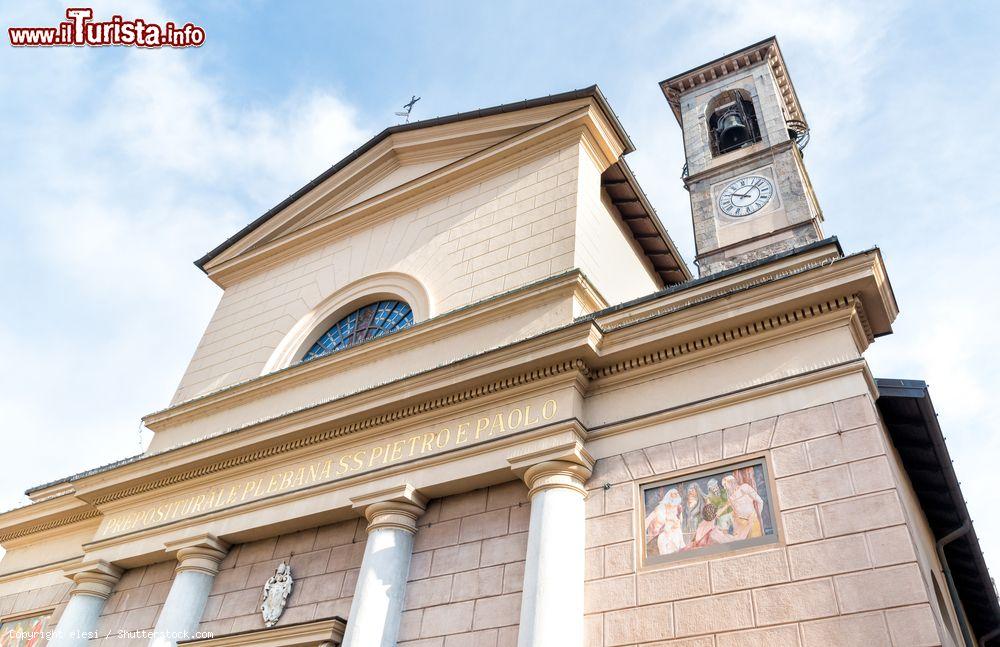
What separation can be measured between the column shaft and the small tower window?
15.2 meters

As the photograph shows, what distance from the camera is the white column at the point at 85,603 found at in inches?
473

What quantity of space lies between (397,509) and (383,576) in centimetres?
88

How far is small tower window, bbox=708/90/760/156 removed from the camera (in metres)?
21.7

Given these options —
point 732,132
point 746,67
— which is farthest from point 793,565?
point 746,67

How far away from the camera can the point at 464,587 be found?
924 centimetres

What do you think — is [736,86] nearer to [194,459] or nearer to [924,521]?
[924,521]

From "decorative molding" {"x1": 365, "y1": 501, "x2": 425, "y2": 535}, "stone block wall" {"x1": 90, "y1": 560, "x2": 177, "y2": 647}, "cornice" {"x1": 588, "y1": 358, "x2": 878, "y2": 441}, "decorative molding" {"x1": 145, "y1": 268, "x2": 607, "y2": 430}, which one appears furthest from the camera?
"stone block wall" {"x1": 90, "y1": 560, "x2": 177, "y2": 647}

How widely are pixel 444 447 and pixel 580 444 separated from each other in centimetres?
193

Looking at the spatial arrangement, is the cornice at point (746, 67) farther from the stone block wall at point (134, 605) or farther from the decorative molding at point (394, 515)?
the stone block wall at point (134, 605)

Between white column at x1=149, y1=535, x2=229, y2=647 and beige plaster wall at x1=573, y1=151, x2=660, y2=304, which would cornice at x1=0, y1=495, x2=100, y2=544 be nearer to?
white column at x1=149, y1=535, x2=229, y2=647

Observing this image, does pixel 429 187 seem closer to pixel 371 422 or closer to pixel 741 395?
pixel 371 422

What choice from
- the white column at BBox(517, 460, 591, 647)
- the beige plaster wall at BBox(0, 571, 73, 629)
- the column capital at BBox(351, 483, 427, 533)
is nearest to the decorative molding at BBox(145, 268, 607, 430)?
the column capital at BBox(351, 483, 427, 533)

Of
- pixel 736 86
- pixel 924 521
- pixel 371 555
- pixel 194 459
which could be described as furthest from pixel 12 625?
pixel 736 86

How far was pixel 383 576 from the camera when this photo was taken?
9.48 meters
